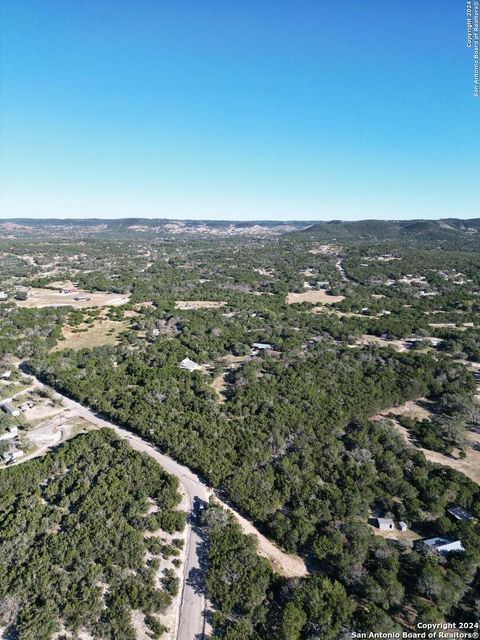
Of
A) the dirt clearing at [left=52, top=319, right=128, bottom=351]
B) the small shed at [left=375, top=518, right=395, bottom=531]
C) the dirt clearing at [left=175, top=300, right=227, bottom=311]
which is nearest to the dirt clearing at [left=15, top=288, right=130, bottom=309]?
the dirt clearing at [left=175, top=300, right=227, bottom=311]

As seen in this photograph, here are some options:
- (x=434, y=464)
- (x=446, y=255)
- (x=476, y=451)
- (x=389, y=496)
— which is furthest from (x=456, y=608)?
(x=446, y=255)

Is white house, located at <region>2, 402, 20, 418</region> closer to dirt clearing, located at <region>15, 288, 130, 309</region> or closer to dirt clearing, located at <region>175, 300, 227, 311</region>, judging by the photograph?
dirt clearing, located at <region>15, 288, 130, 309</region>

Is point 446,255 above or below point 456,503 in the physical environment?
above

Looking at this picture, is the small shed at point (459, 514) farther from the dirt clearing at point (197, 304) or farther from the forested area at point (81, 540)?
the dirt clearing at point (197, 304)

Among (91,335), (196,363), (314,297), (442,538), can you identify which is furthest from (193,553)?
(314,297)

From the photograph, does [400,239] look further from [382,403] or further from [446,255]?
[382,403]

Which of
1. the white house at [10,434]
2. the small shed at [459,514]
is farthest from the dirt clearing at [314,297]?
the small shed at [459,514]
